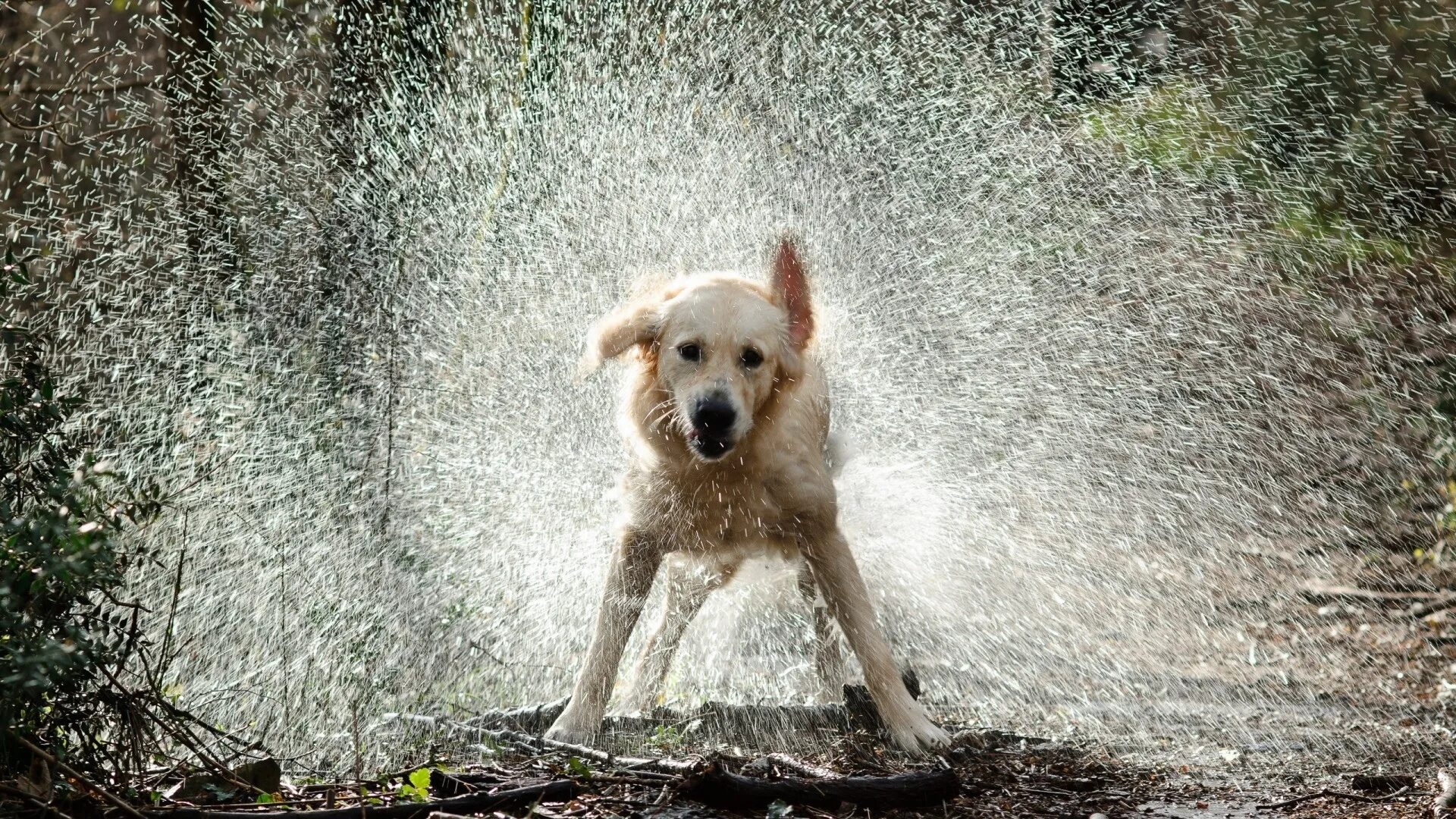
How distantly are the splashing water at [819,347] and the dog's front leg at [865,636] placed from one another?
72 centimetres

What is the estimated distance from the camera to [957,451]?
6.95 metres

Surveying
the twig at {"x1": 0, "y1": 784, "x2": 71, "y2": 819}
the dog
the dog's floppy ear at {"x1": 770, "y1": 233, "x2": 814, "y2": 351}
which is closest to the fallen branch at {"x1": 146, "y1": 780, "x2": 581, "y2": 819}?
the twig at {"x1": 0, "y1": 784, "x2": 71, "y2": 819}

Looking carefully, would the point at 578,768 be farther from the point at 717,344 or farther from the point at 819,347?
the point at 819,347

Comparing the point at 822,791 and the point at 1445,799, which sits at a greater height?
the point at 822,791

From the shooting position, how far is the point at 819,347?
4445 millimetres

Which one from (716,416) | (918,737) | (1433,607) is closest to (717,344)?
(716,416)

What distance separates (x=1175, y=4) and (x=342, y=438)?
729 cm

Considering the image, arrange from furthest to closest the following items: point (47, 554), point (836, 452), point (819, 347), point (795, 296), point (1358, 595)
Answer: point (1358, 595) → point (836, 452) → point (819, 347) → point (795, 296) → point (47, 554)

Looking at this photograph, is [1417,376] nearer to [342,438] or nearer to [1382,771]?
[1382,771]

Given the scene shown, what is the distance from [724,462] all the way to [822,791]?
4.86 ft

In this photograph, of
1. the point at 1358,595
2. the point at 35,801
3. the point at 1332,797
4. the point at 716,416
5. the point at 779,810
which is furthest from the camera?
the point at 1358,595

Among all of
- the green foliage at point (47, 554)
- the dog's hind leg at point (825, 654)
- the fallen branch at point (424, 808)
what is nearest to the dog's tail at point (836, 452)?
the dog's hind leg at point (825, 654)

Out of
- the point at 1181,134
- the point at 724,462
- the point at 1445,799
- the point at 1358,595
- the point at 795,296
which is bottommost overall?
the point at 1445,799

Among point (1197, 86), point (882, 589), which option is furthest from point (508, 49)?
point (1197, 86)
